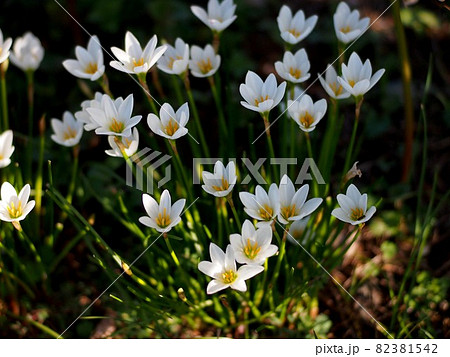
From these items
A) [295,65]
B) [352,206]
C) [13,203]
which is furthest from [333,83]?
[13,203]

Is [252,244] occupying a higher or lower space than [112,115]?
lower

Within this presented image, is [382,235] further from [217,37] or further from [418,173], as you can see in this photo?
[217,37]

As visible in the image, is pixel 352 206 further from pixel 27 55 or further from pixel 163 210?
pixel 27 55

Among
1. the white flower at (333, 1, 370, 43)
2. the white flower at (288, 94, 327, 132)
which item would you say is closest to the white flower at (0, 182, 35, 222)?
the white flower at (288, 94, 327, 132)

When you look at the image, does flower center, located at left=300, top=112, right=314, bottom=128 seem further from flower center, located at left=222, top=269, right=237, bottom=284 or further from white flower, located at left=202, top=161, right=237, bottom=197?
flower center, located at left=222, top=269, right=237, bottom=284

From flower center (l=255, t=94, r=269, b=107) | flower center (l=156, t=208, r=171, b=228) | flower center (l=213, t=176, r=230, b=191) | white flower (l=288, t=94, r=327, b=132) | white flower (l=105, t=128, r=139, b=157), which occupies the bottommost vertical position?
flower center (l=156, t=208, r=171, b=228)
